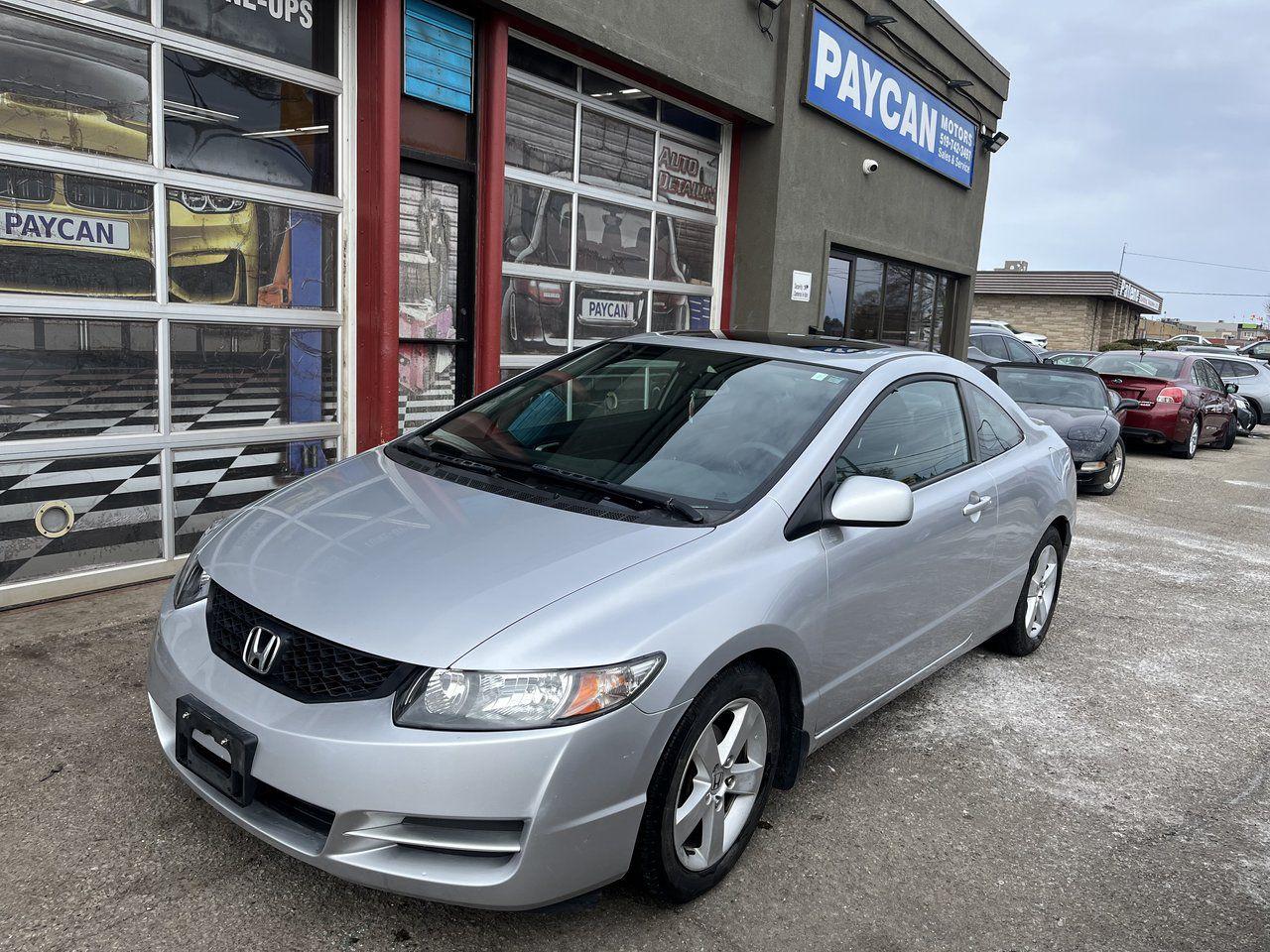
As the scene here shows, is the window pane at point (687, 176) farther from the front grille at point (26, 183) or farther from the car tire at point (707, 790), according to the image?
the car tire at point (707, 790)

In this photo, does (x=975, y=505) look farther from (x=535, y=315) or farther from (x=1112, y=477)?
(x=1112, y=477)

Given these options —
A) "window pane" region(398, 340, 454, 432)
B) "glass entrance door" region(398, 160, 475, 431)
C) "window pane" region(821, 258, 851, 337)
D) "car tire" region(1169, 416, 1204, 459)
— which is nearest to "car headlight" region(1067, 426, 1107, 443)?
"window pane" region(821, 258, 851, 337)

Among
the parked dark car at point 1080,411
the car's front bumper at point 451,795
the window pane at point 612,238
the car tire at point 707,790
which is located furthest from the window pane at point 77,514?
the parked dark car at point 1080,411

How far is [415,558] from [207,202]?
11.8 feet

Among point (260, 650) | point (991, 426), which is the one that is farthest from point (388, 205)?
point (260, 650)

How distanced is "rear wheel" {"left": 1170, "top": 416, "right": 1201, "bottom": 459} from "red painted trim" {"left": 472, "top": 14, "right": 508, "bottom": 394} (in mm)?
11444

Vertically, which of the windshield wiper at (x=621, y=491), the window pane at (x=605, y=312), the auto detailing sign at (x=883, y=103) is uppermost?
the auto detailing sign at (x=883, y=103)

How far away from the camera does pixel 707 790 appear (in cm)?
255

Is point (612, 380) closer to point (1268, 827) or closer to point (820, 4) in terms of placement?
point (1268, 827)

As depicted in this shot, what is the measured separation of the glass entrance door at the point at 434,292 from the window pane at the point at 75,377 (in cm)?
163

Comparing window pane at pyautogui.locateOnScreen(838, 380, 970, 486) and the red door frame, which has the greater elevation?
the red door frame

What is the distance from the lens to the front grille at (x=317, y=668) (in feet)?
7.29

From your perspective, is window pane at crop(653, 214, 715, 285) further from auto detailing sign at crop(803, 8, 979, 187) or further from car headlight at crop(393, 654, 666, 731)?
car headlight at crop(393, 654, 666, 731)

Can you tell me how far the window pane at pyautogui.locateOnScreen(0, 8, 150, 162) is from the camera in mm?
4387
